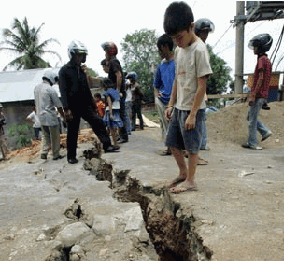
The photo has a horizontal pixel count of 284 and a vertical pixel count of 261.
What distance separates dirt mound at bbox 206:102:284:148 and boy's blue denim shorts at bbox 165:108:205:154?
12.8ft

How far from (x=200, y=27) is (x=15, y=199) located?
290 cm

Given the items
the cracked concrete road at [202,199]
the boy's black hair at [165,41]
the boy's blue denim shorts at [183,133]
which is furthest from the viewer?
the boy's black hair at [165,41]

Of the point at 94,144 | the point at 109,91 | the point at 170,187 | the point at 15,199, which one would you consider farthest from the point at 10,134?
the point at 170,187

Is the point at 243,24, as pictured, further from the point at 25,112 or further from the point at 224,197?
the point at 25,112

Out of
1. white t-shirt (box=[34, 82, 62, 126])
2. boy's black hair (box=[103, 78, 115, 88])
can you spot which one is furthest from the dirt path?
boy's black hair (box=[103, 78, 115, 88])

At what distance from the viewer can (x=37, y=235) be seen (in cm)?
175

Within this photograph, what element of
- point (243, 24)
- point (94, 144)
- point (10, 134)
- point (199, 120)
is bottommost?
point (10, 134)

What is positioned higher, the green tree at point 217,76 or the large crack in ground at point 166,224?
the green tree at point 217,76

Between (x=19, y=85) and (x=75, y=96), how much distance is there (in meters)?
11.3

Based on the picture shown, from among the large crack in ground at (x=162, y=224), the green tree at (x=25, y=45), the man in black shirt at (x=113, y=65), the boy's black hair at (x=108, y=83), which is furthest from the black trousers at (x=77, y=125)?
the green tree at (x=25, y=45)

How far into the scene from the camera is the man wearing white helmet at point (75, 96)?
3.61m

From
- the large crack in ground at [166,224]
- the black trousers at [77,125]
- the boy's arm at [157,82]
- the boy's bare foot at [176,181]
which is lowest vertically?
the large crack in ground at [166,224]

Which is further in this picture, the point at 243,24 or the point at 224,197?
the point at 243,24

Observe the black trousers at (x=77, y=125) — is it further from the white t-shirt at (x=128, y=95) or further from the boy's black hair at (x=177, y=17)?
the white t-shirt at (x=128, y=95)
